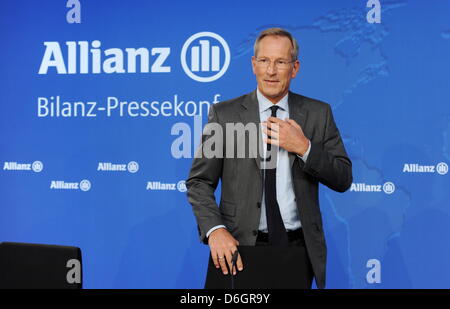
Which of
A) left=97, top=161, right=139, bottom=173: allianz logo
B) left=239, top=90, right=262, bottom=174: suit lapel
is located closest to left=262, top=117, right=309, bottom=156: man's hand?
left=239, top=90, right=262, bottom=174: suit lapel

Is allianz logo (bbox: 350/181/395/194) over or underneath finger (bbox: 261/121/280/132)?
over

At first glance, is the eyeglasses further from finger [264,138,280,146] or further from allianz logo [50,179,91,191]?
allianz logo [50,179,91,191]

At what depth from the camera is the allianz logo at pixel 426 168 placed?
3732mm

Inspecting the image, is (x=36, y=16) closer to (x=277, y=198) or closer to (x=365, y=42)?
(x=365, y=42)

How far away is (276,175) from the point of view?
7.84 ft

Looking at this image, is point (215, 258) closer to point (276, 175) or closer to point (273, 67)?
point (276, 175)

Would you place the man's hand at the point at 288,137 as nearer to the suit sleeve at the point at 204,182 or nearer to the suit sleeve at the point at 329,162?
the suit sleeve at the point at 329,162

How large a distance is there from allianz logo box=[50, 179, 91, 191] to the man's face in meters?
2.22

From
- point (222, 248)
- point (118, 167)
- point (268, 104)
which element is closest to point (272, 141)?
point (268, 104)

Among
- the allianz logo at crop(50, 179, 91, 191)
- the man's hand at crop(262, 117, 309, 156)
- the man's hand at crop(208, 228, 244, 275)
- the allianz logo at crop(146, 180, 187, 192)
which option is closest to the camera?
the man's hand at crop(208, 228, 244, 275)

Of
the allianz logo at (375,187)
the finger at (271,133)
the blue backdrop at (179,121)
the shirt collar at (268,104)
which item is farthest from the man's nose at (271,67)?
the allianz logo at (375,187)

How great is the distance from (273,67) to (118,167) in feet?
7.02

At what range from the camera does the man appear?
7.41 feet

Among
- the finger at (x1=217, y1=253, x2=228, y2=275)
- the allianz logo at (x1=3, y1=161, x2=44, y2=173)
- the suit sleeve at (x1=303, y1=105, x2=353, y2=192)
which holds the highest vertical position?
the allianz logo at (x1=3, y1=161, x2=44, y2=173)
